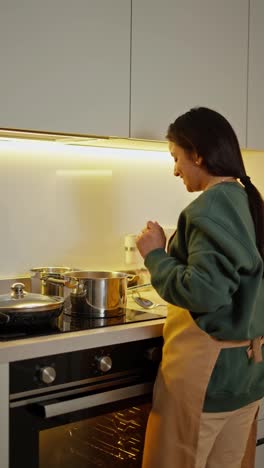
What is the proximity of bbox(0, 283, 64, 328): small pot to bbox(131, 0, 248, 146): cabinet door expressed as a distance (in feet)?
1.77

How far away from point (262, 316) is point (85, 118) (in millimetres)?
658

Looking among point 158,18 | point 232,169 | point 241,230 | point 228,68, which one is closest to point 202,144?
point 232,169

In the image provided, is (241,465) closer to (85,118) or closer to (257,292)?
(257,292)

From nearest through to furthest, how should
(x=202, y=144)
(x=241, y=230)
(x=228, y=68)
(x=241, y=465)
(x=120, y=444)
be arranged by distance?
1. (x=241, y=230)
2. (x=202, y=144)
3. (x=120, y=444)
4. (x=241, y=465)
5. (x=228, y=68)

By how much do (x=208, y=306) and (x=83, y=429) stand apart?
0.45 m

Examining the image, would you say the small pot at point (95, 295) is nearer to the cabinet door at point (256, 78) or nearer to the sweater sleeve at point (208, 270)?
the sweater sleeve at point (208, 270)

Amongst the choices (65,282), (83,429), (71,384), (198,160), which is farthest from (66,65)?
(83,429)

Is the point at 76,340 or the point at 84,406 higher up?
the point at 76,340

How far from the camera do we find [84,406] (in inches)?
55.6

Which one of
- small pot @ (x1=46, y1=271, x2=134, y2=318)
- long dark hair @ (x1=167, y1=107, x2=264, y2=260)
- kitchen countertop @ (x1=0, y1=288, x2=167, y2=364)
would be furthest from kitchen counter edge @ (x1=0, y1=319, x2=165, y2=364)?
long dark hair @ (x1=167, y1=107, x2=264, y2=260)

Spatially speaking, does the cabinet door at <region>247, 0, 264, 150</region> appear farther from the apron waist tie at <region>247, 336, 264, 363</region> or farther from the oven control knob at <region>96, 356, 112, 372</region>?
the oven control knob at <region>96, 356, 112, 372</region>

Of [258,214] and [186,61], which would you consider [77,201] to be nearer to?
[186,61]

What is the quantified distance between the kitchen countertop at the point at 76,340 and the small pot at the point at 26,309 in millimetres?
63

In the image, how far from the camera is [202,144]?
146 cm
